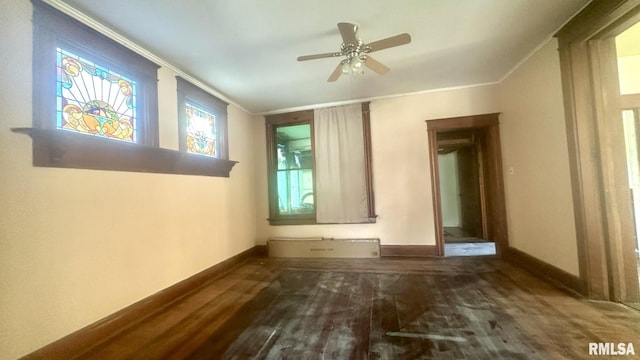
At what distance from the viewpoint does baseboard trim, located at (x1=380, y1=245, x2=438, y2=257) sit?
367cm

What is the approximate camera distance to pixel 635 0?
1.69 m

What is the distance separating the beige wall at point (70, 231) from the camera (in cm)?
144

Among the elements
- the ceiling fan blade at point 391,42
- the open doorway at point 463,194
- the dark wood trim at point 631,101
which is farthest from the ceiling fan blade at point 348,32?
the open doorway at point 463,194

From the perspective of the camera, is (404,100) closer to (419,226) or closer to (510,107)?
(510,107)

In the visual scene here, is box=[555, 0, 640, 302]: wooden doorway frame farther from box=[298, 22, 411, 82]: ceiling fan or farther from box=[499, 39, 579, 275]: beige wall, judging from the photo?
box=[298, 22, 411, 82]: ceiling fan

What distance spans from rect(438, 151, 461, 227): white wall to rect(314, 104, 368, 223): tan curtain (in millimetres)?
3608

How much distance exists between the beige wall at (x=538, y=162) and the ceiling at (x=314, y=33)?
29cm

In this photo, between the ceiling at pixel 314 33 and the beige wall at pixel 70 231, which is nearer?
the beige wall at pixel 70 231

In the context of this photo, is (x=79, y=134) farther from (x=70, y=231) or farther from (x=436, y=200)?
(x=436, y=200)

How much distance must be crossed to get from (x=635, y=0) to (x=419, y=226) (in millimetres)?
2944

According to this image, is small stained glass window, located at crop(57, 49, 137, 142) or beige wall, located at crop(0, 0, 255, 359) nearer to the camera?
beige wall, located at crop(0, 0, 255, 359)

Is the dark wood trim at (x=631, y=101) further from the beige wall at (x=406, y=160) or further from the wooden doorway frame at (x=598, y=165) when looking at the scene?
the beige wall at (x=406, y=160)

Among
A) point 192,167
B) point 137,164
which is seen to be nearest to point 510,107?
point 192,167

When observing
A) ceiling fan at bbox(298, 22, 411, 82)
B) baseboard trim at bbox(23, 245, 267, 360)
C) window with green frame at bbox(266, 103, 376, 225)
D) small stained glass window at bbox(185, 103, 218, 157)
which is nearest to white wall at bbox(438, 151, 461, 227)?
window with green frame at bbox(266, 103, 376, 225)
